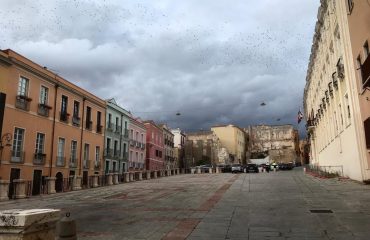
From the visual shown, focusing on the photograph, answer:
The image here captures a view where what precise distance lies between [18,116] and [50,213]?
Answer: 24.6 meters

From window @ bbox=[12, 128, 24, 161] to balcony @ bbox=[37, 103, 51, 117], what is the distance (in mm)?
2612

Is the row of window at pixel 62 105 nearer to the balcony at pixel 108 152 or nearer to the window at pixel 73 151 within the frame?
the window at pixel 73 151

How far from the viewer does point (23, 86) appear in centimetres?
2864

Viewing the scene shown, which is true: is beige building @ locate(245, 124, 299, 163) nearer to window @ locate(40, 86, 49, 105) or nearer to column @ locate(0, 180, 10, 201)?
window @ locate(40, 86, 49, 105)

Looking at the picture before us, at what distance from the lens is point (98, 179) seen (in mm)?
35344

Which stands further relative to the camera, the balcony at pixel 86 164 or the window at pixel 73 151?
the balcony at pixel 86 164

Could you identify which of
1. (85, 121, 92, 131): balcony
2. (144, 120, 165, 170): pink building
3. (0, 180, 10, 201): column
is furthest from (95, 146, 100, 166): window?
(144, 120, 165, 170): pink building

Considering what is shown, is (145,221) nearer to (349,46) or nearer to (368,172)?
(368,172)

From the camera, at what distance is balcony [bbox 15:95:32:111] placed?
27.8m

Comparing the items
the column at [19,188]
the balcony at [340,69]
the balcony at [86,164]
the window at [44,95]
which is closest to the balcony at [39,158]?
the window at [44,95]

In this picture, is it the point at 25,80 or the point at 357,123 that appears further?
the point at 25,80

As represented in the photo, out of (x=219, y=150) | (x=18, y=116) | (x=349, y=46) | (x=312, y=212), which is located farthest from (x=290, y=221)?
(x=219, y=150)

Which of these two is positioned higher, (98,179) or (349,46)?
(349,46)

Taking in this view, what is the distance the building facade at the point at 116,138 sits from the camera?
4461 centimetres
